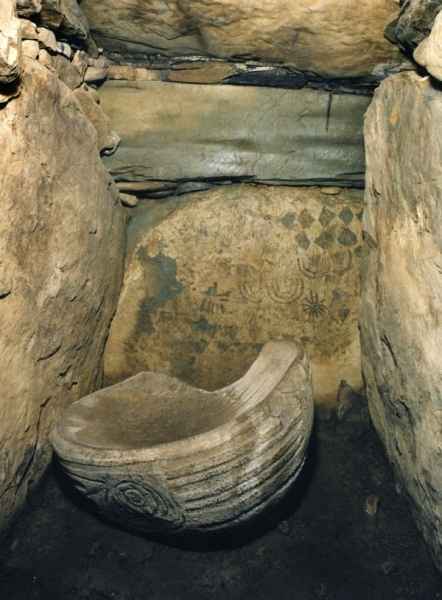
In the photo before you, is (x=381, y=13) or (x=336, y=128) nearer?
(x=381, y=13)

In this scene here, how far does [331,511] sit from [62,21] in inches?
85.7

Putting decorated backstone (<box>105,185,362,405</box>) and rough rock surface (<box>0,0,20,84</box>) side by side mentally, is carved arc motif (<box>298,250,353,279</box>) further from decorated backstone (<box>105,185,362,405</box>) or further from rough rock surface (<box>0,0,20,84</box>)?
rough rock surface (<box>0,0,20,84</box>)

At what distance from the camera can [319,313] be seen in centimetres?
321

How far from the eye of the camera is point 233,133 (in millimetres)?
3023

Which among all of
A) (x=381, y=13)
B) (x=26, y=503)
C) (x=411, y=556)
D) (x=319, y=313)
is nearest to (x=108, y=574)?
(x=26, y=503)

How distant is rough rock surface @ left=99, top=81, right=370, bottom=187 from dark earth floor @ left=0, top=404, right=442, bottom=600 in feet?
4.81

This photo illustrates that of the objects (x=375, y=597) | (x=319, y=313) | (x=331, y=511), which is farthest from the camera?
(x=319, y=313)

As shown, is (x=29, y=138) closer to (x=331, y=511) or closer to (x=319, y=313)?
(x=319, y=313)

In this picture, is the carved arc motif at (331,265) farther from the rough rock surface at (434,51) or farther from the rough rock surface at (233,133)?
the rough rock surface at (434,51)

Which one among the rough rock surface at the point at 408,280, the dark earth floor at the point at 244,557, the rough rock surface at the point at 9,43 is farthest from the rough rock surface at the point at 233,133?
the dark earth floor at the point at 244,557

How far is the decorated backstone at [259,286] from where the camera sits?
320cm

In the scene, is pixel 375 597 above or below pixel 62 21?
below

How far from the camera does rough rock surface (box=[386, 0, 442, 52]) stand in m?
2.09

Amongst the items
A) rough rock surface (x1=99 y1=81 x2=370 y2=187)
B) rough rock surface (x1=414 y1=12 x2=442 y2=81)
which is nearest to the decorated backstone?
rough rock surface (x1=99 y1=81 x2=370 y2=187)
